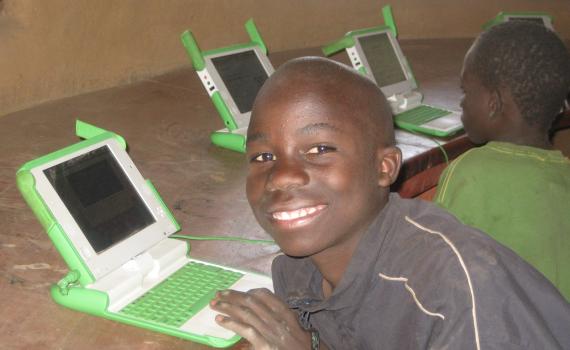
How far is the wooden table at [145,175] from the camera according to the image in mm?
885

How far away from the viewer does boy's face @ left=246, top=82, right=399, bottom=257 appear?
32.3 inches

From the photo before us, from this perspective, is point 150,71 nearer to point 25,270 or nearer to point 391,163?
point 25,270

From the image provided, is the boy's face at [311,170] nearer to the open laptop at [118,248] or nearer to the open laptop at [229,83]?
the open laptop at [118,248]

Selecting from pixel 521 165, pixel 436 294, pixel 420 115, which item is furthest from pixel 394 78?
pixel 436 294

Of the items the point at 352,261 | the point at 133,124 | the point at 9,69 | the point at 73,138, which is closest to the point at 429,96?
the point at 133,124

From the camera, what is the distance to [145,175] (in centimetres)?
149

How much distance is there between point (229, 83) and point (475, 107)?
0.67 metres

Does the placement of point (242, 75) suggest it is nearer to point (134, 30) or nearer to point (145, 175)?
point (145, 175)

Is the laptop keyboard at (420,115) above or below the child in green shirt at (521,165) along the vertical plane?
below

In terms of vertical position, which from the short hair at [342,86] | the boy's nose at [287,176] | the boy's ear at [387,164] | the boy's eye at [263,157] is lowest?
the boy's ear at [387,164]

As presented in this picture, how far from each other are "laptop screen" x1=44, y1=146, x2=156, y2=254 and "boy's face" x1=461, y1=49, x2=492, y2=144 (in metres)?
0.89

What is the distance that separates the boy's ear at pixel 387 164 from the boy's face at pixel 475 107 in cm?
73

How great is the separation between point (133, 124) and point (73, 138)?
200mm

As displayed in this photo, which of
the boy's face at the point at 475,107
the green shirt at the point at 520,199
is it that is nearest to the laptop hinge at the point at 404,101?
the boy's face at the point at 475,107
